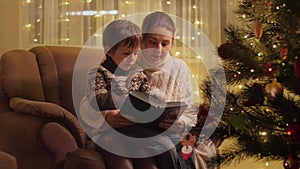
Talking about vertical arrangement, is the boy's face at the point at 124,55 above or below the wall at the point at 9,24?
below

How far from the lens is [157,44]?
2062mm

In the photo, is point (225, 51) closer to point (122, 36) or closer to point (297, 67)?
point (297, 67)

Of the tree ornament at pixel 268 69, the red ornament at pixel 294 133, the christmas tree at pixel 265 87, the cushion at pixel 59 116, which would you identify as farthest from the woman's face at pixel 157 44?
the red ornament at pixel 294 133

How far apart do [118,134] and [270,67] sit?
959 millimetres

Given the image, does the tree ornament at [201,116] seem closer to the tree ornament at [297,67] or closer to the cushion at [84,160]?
the tree ornament at [297,67]

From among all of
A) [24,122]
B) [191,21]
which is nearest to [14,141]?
[24,122]

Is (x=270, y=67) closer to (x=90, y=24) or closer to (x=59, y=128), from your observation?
(x=59, y=128)

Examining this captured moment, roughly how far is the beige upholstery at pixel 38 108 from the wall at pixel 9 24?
28.2 inches

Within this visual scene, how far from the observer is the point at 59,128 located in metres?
1.89

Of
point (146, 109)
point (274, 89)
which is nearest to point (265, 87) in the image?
point (274, 89)

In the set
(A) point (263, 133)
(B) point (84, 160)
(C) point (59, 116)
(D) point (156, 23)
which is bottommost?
(B) point (84, 160)

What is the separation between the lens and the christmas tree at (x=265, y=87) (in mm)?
884

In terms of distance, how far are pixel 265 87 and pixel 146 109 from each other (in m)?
0.91

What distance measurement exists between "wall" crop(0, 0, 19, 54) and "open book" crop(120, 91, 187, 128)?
1.54 meters
